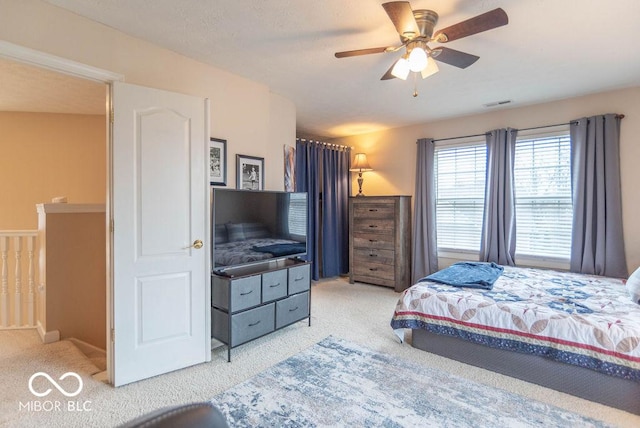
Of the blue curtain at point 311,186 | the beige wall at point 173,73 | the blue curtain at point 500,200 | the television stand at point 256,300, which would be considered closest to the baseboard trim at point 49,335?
the television stand at point 256,300

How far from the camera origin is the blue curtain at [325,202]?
4.96 m

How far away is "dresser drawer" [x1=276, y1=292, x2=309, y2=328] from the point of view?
301 cm

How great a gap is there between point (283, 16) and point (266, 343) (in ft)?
8.44

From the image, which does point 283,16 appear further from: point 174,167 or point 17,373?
point 17,373

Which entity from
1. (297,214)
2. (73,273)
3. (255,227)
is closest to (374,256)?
(297,214)

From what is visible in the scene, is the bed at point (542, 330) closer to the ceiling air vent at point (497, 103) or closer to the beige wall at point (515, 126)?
the beige wall at point (515, 126)

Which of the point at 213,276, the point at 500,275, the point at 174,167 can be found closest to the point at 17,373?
the point at 213,276

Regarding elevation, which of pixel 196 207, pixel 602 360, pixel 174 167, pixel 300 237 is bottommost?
pixel 602 360

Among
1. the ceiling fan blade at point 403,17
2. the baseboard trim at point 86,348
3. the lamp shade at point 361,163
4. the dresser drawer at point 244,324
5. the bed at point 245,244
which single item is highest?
the ceiling fan blade at point 403,17

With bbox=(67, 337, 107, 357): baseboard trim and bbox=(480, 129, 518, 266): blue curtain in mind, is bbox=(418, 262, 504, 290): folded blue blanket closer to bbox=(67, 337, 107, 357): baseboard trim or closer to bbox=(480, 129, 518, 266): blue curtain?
bbox=(480, 129, 518, 266): blue curtain

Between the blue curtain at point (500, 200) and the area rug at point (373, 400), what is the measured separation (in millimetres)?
2311

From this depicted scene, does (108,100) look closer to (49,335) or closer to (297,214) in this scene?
(297,214)

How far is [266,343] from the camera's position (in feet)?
9.62

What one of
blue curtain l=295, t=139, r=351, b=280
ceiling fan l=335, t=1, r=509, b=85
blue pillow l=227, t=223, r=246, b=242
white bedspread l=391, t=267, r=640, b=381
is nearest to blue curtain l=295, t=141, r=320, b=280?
blue curtain l=295, t=139, r=351, b=280
